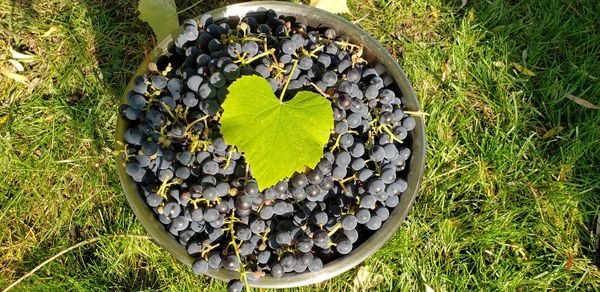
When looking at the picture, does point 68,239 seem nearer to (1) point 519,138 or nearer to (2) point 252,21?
(2) point 252,21

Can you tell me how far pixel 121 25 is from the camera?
2145 millimetres

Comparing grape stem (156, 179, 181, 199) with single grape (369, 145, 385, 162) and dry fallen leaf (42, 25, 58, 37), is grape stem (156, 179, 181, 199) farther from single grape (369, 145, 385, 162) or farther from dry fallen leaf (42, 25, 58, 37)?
dry fallen leaf (42, 25, 58, 37)

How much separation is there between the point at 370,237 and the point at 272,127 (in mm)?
413

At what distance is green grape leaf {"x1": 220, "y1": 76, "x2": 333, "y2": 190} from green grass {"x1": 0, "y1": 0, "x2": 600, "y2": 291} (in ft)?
2.82

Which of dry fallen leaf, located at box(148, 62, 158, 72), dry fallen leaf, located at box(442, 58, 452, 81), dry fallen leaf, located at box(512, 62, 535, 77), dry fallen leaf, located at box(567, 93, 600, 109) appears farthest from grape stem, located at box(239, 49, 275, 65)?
dry fallen leaf, located at box(567, 93, 600, 109)

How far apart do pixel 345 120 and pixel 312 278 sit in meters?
0.41

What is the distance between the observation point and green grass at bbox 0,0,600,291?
1953mm

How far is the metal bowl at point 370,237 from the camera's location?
4.50ft

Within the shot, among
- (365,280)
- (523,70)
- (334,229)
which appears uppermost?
(334,229)

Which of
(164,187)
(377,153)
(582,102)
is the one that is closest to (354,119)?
(377,153)

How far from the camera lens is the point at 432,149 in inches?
81.3

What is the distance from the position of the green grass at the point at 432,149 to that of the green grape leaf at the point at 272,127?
0.86 metres

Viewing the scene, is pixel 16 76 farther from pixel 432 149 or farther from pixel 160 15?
pixel 432 149

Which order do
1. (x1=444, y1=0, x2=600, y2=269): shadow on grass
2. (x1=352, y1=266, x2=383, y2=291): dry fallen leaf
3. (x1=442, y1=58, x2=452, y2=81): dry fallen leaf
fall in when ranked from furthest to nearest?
(x1=442, y1=58, x2=452, y2=81): dry fallen leaf
(x1=444, y1=0, x2=600, y2=269): shadow on grass
(x1=352, y1=266, x2=383, y2=291): dry fallen leaf
